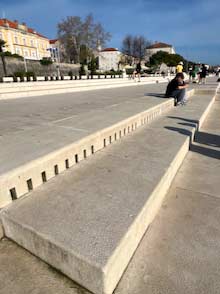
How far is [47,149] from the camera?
243cm

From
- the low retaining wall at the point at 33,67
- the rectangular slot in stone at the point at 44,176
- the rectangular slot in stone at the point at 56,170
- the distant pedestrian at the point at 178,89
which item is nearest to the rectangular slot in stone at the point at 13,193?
the rectangular slot in stone at the point at 44,176

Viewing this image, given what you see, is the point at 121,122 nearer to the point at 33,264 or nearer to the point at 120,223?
the point at 120,223

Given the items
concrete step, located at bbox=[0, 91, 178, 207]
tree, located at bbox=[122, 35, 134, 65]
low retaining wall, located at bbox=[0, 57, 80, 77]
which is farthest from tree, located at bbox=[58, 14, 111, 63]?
concrete step, located at bbox=[0, 91, 178, 207]

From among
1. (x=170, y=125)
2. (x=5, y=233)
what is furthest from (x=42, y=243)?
(x=170, y=125)

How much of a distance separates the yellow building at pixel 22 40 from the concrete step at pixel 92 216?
65084 millimetres

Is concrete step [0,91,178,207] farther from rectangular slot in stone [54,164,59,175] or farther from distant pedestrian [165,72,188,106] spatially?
distant pedestrian [165,72,188,106]

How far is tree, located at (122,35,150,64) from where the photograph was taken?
72.5 m

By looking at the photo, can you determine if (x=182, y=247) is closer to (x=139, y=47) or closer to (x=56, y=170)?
(x=56, y=170)

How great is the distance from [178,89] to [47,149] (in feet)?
20.4

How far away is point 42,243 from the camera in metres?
1.51

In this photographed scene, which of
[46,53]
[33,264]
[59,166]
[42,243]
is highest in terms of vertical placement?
[46,53]

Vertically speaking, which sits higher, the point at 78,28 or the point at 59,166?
the point at 78,28

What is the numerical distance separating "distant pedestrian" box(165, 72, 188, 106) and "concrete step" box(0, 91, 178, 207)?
12.2ft

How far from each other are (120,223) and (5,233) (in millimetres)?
1062
